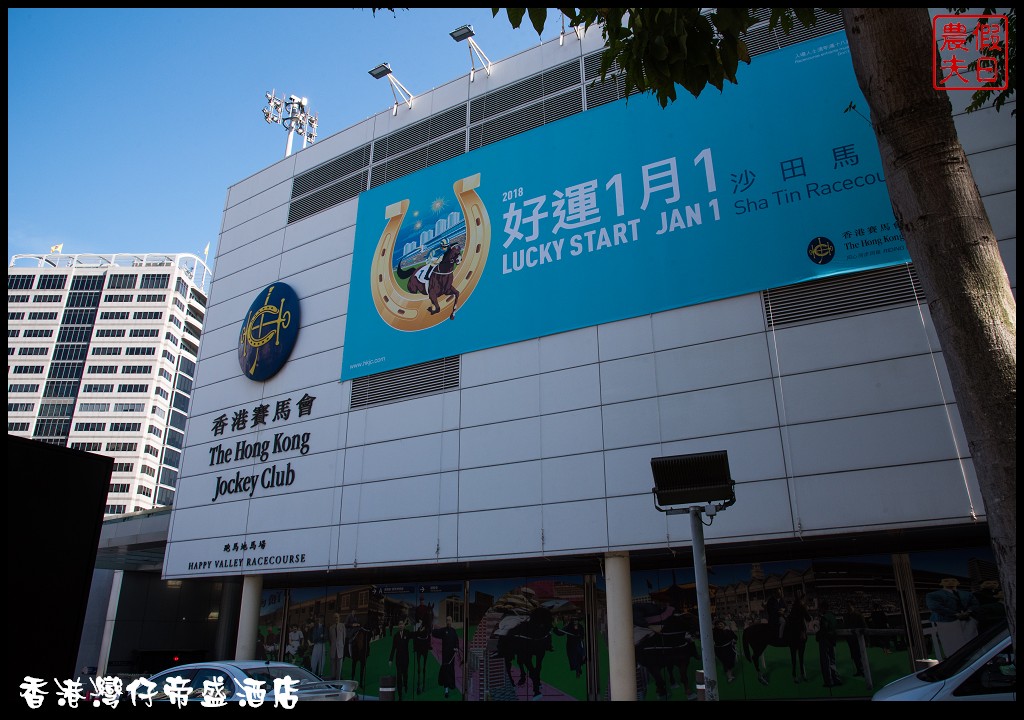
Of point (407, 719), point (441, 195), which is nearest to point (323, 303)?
point (441, 195)

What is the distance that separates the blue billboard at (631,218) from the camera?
14.0 meters

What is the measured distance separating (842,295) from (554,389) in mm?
6511

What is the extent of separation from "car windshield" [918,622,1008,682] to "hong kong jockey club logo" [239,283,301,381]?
18.5 meters

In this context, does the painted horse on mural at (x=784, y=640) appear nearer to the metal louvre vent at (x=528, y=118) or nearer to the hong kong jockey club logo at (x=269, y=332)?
the metal louvre vent at (x=528, y=118)

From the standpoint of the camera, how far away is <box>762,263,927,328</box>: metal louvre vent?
42.9 feet

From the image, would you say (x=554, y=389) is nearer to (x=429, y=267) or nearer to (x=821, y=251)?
(x=429, y=267)

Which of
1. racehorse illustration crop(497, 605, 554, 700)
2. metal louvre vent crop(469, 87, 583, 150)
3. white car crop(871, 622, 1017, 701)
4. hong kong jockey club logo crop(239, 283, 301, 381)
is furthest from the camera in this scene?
hong kong jockey club logo crop(239, 283, 301, 381)

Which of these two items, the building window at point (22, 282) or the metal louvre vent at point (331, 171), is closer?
the metal louvre vent at point (331, 171)

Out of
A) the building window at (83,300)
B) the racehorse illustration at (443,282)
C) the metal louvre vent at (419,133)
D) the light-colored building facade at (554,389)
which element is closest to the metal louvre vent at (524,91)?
the light-colored building facade at (554,389)

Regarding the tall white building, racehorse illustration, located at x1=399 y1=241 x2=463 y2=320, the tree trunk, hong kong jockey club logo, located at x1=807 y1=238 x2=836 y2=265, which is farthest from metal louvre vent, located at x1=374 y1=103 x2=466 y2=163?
the tall white building

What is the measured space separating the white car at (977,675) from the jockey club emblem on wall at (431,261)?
44.1ft

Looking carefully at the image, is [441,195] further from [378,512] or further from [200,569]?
[200,569]

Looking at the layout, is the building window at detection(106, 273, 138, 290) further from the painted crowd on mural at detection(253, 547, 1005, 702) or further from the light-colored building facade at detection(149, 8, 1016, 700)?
the painted crowd on mural at detection(253, 547, 1005, 702)

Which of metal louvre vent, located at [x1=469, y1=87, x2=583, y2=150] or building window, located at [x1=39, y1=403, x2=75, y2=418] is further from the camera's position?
building window, located at [x1=39, y1=403, x2=75, y2=418]
